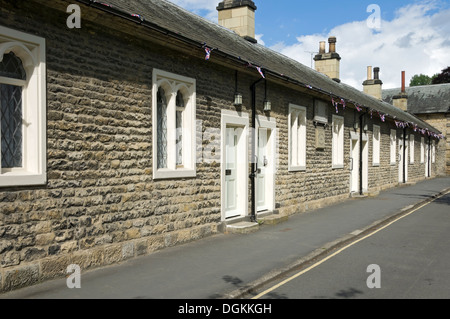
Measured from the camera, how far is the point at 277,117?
41.6 feet

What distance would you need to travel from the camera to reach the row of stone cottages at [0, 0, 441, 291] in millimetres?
5996

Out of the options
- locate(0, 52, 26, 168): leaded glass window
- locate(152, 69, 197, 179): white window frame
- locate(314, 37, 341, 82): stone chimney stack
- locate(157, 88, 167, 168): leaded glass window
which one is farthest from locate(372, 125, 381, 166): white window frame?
locate(0, 52, 26, 168): leaded glass window

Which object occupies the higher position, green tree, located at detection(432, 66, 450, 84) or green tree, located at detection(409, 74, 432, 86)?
green tree, located at detection(409, 74, 432, 86)

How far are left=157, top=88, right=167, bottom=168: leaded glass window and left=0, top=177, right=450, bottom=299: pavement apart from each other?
67.7 inches

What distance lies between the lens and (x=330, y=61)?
23.4m

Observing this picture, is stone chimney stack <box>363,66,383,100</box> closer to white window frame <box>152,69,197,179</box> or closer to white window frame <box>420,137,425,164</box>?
white window frame <box>420,137,425,164</box>

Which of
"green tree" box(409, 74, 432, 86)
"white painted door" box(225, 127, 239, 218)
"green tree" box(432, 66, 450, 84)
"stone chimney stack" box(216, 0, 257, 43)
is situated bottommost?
"white painted door" box(225, 127, 239, 218)

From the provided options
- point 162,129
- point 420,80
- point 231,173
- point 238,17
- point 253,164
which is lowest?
point 231,173

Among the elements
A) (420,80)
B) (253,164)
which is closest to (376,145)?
(253,164)

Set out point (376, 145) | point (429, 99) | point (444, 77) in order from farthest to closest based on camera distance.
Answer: point (444, 77)
point (429, 99)
point (376, 145)

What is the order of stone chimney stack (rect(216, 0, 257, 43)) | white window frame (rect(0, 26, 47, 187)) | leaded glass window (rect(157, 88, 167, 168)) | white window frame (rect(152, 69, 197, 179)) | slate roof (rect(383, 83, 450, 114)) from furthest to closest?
slate roof (rect(383, 83, 450, 114)) < stone chimney stack (rect(216, 0, 257, 43)) < leaded glass window (rect(157, 88, 167, 168)) < white window frame (rect(152, 69, 197, 179)) < white window frame (rect(0, 26, 47, 187))

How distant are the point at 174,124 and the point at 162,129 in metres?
0.26

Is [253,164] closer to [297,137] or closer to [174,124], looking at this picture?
[174,124]

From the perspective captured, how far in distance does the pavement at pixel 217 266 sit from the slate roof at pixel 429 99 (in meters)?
32.6
